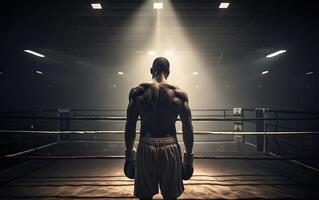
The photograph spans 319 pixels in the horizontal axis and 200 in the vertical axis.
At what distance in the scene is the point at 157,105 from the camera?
1.96 meters

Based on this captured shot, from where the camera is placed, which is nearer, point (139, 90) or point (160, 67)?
point (139, 90)

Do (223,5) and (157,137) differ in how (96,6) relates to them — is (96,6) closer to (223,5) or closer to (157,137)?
(223,5)

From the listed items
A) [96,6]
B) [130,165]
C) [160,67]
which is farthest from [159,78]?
[96,6]

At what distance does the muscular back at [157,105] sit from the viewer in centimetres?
196

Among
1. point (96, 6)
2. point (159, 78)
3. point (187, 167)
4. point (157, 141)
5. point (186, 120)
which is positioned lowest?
point (187, 167)

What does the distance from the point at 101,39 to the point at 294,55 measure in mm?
8738

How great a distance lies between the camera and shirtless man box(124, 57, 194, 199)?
196 centimetres

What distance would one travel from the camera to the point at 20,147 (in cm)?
749

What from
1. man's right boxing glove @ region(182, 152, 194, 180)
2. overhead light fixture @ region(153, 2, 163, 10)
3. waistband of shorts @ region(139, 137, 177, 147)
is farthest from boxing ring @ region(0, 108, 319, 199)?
overhead light fixture @ region(153, 2, 163, 10)

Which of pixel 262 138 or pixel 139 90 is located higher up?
pixel 139 90

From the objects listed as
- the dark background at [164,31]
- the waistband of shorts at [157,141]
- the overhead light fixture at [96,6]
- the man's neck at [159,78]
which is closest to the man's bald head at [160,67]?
the man's neck at [159,78]

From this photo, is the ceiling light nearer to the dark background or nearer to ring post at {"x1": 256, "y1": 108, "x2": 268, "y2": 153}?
the dark background

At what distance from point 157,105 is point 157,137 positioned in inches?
11.1

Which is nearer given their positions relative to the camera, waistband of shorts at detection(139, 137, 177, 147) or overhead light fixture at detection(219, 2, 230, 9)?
waistband of shorts at detection(139, 137, 177, 147)
